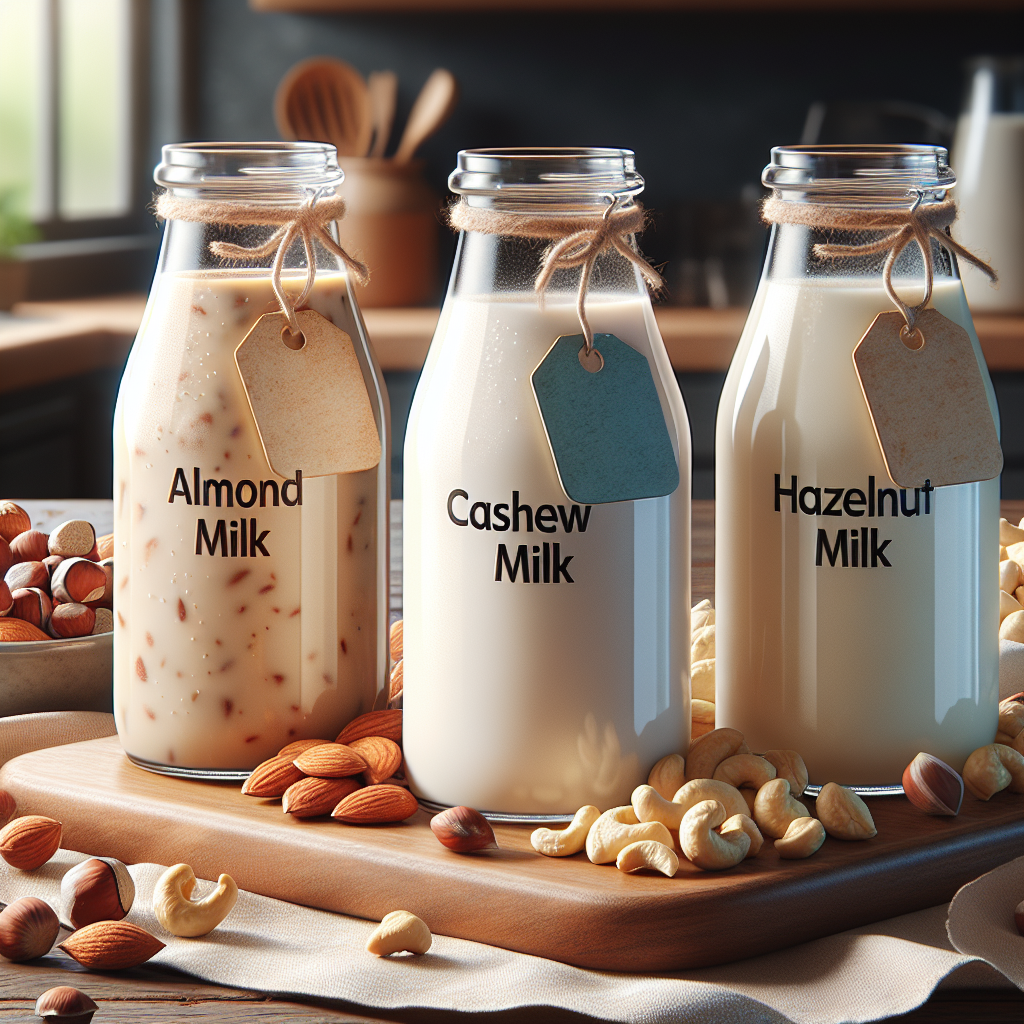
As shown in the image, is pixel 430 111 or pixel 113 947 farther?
pixel 430 111

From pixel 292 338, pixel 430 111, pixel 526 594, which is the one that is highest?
pixel 430 111

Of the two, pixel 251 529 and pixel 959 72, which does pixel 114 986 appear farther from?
pixel 959 72

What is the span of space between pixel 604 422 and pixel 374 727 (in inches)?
7.8

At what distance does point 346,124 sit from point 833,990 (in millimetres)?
2433

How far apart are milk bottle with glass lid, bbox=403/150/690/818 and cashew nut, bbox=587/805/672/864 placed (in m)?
0.04

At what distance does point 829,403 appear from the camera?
0.64 metres

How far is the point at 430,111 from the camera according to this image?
2.71m

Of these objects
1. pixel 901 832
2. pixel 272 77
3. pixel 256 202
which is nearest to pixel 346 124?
pixel 272 77

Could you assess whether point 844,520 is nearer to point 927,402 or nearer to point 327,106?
point 927,402

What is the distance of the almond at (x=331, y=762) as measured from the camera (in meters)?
0.65

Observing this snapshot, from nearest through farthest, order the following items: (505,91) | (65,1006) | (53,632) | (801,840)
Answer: (65,1006), (801,840), (53,632), (505,91)

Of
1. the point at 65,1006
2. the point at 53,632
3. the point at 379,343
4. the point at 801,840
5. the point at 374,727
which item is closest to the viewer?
A: the point at 65,1006

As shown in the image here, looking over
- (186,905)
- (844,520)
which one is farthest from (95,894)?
(844,520)

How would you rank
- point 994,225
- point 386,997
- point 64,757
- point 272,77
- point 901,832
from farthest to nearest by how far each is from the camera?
point 272,77
point 994,225
point 64,757
point 901,832
point 386,997
